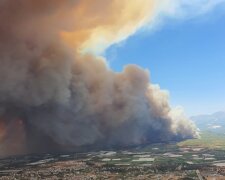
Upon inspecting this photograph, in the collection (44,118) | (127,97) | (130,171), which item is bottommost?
(130,171)

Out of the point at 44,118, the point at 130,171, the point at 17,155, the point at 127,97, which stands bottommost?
the point at 130,171

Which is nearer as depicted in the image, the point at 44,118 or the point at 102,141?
the point at 44,118

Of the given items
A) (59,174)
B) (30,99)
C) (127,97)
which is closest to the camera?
(59,174)

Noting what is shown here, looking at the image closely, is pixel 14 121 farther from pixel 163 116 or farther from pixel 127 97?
pixel 163 116

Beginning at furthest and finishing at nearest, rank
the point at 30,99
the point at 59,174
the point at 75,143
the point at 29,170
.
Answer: the point at 75,143 < the point at 30,99 < the point at 29,170 < the point at 59,174

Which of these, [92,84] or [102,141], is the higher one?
[92,84]

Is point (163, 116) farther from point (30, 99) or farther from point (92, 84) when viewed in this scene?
point (30, 99)

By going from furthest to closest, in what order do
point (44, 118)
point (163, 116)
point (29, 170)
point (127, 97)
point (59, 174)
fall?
point (163, 116) < point (127, 97) < point (44, 118) < point (29, 170) < point (59, 174)

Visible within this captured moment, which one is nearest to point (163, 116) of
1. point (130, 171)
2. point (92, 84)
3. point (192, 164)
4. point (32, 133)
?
point (92, 84)

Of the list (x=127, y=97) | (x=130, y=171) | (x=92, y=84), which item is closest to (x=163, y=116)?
(x=127, y=97)
